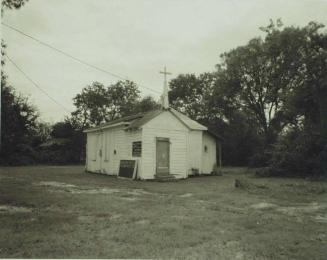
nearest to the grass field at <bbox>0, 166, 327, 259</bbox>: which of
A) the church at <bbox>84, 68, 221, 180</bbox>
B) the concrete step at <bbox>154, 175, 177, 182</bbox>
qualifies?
the concrete step at <bbox>154, 175, 177, 182</bbox>

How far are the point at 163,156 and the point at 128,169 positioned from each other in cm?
212

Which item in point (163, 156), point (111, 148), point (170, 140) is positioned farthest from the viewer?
point (111, 148)

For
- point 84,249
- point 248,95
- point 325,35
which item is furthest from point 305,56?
point 84,249

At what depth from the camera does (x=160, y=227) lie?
713 cm

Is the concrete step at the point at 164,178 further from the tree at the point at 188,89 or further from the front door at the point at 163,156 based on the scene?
the tree at the point at 188,89

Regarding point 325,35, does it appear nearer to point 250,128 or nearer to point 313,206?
point 250,128

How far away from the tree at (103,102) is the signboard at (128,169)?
35.2 metres

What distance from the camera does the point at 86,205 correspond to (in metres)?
9.55

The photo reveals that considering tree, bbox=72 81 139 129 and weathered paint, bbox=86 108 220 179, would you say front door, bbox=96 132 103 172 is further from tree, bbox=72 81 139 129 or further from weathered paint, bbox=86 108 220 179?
tree, bbox=72 81 139 129

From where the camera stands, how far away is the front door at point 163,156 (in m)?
20.4

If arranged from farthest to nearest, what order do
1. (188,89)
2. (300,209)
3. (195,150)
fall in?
(188,89) < (195,150) < (300,209)

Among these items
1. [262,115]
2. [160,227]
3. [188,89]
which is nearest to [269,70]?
[262,115]

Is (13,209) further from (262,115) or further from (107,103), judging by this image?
(107,103)

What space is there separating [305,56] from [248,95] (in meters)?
7.55
